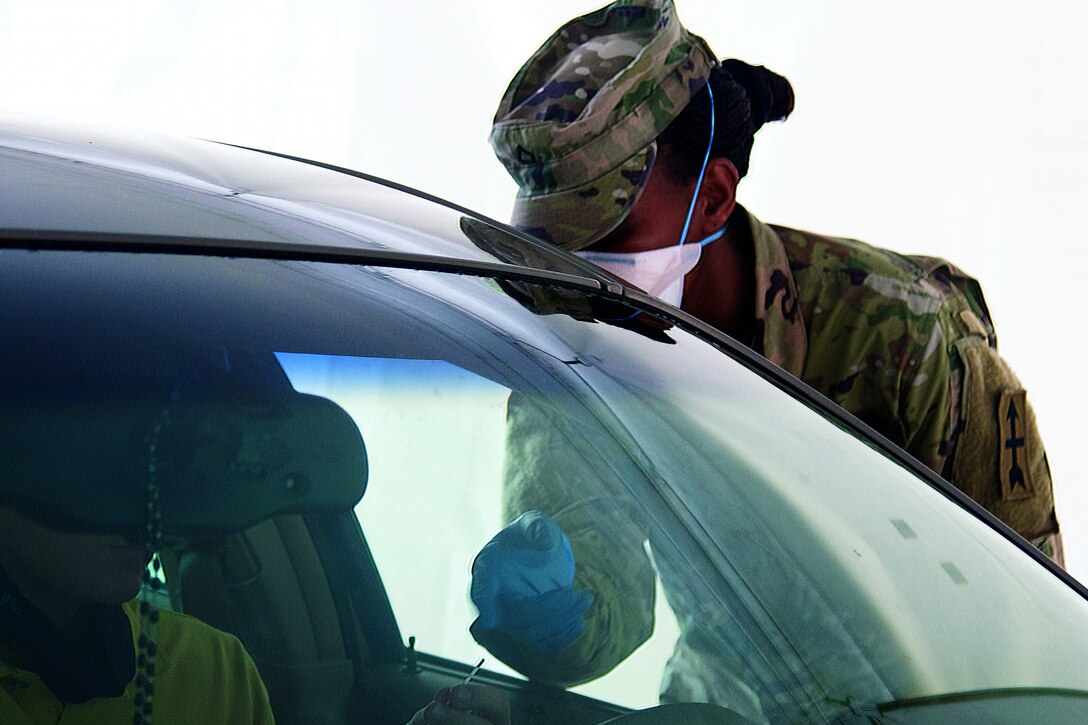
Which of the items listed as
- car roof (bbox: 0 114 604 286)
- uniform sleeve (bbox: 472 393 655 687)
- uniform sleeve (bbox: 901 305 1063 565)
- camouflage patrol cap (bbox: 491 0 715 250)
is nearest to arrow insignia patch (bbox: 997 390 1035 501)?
uniform sleeve (bbox: 901 305 1063 565)

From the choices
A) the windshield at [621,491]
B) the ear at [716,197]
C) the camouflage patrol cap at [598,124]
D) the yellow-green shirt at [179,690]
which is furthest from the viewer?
the ear at [716,197]

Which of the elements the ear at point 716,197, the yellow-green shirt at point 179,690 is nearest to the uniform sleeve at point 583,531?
the yellow-green shirt at point 179,690

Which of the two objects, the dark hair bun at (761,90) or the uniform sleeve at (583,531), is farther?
the dark hair bun at (761,90)

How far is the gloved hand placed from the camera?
2.10ft

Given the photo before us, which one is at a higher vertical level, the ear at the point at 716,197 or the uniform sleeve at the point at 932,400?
the ear at the point at 716,197

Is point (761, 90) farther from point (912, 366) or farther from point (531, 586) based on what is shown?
point (531, 586)

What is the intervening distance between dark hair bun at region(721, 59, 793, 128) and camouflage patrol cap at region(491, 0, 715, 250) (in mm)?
69

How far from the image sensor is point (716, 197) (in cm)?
168

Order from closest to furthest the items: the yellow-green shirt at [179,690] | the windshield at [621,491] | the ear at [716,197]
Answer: the yellow-green shirt at [179,690] < the windshield at [621,491] < the ear at [716,197]

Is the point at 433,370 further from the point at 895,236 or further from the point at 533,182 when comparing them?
the point at 895,236

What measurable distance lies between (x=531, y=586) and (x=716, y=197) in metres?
1.13

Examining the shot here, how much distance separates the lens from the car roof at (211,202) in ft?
2.12

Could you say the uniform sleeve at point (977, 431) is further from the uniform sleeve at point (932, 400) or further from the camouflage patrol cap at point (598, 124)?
the camouflage patrol cap at point (598, 124)

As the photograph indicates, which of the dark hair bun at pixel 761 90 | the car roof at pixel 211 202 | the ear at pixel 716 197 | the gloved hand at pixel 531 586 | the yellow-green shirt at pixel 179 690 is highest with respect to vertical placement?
the dark hair bun at pixel 761 90
